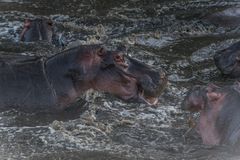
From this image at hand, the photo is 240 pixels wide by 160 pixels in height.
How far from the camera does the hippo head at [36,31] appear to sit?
32.5 feet

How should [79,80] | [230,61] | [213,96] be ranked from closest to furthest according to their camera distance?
[213,96] → [79,80] → [230,61]

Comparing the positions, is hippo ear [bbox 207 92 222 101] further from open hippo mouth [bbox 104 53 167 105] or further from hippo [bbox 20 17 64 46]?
hippo [bbox 20 17 64 46]

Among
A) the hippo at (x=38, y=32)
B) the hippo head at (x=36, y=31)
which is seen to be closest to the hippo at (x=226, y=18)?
the hippo at (x=38, y=32)

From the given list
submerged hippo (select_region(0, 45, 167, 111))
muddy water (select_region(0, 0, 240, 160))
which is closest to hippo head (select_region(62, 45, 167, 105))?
submerged hippo (select_region(0, 45, 167, 111))

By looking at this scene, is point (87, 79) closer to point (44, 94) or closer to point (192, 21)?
point (44, 94)

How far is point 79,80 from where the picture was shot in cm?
738

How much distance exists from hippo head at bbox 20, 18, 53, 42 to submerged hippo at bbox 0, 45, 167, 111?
2.51m

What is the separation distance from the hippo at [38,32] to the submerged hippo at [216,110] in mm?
3595

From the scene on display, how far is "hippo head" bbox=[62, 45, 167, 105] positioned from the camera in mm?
7273

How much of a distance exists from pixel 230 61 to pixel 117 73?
1849mm

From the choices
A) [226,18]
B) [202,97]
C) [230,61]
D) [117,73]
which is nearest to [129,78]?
[117,73]

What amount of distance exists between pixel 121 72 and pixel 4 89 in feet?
3.82

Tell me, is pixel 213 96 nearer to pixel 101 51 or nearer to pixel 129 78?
pixel 129 78

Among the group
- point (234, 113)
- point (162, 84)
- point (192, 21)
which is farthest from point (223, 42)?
point (234, 113)
